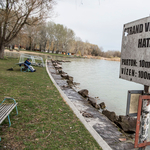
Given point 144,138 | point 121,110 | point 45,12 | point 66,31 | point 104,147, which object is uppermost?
point 66,31

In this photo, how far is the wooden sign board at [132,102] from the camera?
236 cm

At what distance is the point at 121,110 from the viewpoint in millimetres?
8023

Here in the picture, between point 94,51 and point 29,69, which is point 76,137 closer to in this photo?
point 29,69

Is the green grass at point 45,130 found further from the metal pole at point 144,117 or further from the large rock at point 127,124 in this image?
the large rock at point 127,124

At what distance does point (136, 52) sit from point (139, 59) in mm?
126

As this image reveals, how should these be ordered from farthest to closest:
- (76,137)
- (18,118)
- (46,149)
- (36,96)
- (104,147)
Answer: (36,96), (18,118), (76,137), (104,147), (46,149)

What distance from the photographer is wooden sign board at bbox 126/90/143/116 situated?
2.36m

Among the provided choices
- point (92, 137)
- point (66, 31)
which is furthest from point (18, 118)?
point (66, 31)

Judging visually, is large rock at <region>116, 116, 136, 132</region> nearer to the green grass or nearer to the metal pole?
the green grass

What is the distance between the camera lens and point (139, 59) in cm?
225

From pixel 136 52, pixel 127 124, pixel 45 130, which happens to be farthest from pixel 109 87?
pixel 136 52

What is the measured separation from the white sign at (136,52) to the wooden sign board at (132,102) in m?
0.20

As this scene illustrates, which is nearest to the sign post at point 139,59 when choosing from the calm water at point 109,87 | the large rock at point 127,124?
the large rock at point 127,124

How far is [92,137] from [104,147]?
1.41 ft
